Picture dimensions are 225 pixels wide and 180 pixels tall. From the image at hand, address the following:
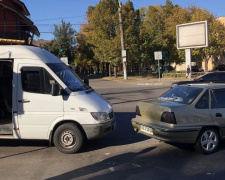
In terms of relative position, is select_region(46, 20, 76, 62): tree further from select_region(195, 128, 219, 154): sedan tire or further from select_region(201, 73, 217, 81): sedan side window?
select_region(195, 128, 219, 154): sedan tire

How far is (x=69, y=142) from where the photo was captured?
6422 millimetres

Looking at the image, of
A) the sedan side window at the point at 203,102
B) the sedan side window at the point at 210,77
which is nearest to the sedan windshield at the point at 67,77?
the sedan side window at the point at 203,102

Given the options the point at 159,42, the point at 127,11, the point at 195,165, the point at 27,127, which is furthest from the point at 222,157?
the point at 159,42

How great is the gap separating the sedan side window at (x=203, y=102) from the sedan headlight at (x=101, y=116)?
191 cm

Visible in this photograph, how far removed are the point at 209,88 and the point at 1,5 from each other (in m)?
25.5

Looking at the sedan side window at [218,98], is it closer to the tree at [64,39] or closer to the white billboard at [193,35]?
the white billboard at [193,35]

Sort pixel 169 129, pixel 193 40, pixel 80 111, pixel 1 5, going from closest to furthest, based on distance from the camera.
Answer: pixel 169 129 → pixel 80 111 → pixel 1 5 → pixel 193 40

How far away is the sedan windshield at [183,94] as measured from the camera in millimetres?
6386

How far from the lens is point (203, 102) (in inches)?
247

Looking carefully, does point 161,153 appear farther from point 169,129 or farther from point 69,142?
point 69,142

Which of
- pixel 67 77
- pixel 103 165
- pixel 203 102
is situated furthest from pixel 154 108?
pixel 67 77

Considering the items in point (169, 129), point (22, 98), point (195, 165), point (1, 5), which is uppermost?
point (1, 5)

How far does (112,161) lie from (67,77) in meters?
2.21

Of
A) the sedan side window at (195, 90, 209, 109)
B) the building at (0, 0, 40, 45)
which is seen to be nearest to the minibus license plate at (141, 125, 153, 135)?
the sedan side window at (195, 90, 209, 109)
